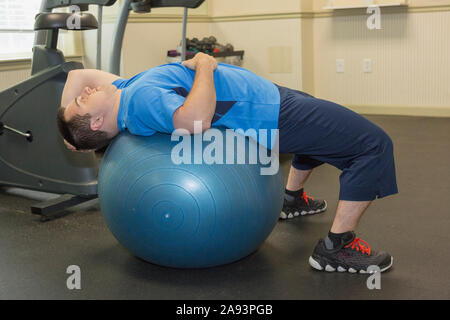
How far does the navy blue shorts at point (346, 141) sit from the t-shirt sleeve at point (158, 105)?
1.24 ft

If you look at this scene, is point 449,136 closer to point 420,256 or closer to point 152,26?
point 420,256

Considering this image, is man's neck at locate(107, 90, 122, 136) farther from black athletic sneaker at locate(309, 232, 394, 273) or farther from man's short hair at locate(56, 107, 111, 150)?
black athletic sneaker at locate(309, 232, 394, 273)

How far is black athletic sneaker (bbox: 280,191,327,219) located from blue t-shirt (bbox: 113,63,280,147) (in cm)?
66

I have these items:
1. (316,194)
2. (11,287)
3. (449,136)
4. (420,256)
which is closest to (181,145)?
(11,287)

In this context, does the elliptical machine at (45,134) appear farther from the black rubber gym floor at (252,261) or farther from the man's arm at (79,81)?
the man's arm at (79,81)

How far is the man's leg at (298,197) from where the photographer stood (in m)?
2.23

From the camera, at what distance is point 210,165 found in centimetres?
161

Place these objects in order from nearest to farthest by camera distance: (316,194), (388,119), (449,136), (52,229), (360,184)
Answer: (360,184) → (52,229) → (316,194) → (449,136) → (388,119)

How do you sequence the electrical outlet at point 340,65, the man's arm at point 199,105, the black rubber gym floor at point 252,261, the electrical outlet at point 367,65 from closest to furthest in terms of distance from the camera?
the man's arm at point 199,105
the black rubber gym floor at point 252,261
the electrical outlet at point 367,65
the electrical outlet at point 340,65

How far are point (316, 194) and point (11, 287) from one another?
1526 millimetres

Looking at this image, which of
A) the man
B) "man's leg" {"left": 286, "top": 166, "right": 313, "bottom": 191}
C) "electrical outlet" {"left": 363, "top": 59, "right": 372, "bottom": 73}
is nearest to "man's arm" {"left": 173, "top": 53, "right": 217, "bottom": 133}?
the man

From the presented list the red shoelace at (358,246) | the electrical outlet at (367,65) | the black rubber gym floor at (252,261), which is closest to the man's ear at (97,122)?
the black rubber gym floor at (252,261)

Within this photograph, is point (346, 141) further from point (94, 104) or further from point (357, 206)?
point (94, 104)

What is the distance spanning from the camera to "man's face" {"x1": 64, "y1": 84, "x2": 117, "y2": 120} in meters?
1.69
